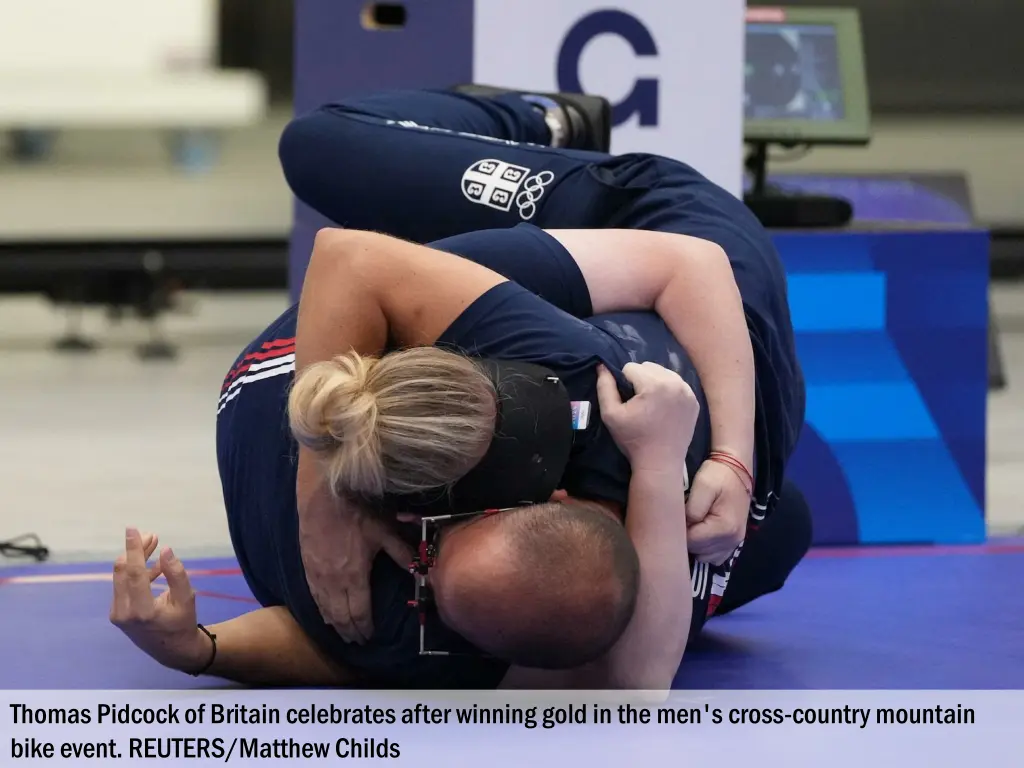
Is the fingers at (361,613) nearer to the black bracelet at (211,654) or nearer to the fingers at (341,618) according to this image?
the fingers at (341,618)

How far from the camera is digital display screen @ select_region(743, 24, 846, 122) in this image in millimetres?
3252

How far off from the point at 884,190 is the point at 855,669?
9.71 feet

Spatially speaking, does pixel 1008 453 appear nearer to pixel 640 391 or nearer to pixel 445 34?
pixel 445 34

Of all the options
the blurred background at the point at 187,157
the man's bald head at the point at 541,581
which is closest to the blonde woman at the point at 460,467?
the man's bald head at the point at 541,581

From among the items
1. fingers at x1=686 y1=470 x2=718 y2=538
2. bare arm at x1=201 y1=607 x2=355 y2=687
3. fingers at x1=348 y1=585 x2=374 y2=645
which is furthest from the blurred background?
fingers at x1=686 y1=470 x2=718 y2=538

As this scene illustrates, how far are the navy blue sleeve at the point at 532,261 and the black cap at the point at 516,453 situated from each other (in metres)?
0.18

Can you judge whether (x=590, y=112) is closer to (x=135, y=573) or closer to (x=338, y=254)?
(x=338, y=254)

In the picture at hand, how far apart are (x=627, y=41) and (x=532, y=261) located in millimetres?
1257

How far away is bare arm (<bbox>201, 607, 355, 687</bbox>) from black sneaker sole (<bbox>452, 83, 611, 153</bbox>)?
97 cm

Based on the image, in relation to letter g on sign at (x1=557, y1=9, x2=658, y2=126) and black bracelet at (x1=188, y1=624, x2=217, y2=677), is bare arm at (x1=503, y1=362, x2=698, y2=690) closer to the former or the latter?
black bracelet at (x1=188, y1=624, x2=217, y2=677)

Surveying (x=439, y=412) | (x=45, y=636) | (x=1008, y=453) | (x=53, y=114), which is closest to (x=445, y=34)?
(x=45, y=636)

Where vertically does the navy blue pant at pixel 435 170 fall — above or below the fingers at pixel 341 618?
above

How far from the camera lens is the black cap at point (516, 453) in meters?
1.42

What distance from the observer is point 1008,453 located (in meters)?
3.79
